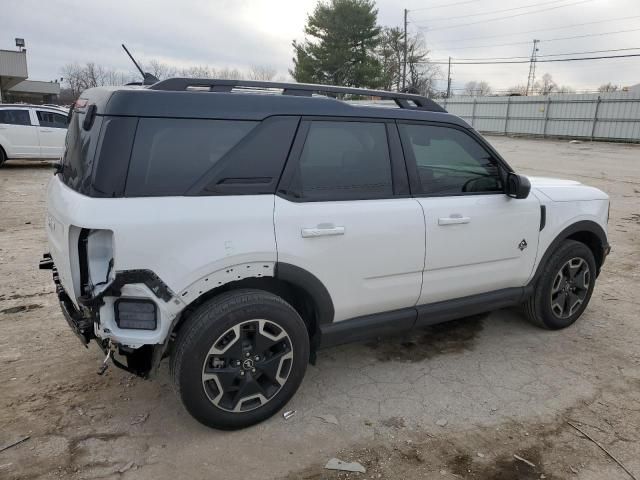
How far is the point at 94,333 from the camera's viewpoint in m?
2.65

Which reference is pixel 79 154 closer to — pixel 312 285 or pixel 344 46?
pixel 312 285

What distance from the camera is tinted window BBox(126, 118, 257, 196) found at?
8.23 feet

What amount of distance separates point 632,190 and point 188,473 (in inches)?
524

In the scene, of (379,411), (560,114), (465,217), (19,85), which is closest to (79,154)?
(379,411)

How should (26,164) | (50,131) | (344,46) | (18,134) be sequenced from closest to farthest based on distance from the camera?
(18,134) < (50,131) < (26,164) < (344,46)

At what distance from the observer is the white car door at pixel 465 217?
336 centimetres

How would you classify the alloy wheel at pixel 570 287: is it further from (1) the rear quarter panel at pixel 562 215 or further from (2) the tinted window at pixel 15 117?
(2) the tinted window at pixel 15 117

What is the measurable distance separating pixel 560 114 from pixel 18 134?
102 feet

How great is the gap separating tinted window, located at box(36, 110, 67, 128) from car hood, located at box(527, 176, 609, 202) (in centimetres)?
1409

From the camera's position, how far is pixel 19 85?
5191cm

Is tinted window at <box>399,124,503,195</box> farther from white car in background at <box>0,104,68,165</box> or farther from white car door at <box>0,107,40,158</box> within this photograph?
white car door at <box>0,107,40,158</box>

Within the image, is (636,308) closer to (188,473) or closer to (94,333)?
(188,473)

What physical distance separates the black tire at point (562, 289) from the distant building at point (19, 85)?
35.3 meters

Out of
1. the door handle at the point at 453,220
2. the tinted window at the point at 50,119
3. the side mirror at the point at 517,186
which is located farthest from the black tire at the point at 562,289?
the tinted window at the point at 50,119
